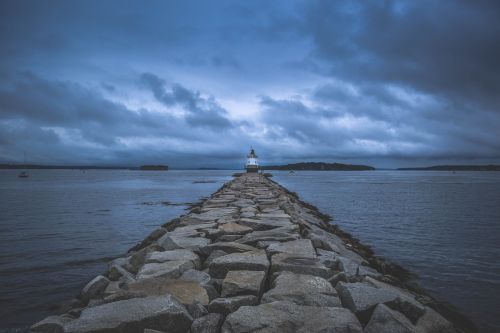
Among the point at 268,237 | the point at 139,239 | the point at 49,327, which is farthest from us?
the point at 139,239

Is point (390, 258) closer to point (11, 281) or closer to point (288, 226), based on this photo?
point (288, 226)

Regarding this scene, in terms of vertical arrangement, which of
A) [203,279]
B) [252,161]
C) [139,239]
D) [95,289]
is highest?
[252,161]

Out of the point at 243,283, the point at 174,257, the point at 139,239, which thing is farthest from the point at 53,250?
the point at 243,283

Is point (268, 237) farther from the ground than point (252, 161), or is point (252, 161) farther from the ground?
point (252, 161)

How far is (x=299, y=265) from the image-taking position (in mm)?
3482

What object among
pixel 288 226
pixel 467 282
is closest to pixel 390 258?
pixel 467 282

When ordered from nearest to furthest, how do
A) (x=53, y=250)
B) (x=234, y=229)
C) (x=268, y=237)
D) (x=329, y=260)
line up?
(x=329, y=260) → (x=268, y=237) → (x=234, y=229) → (x=53, y=250)

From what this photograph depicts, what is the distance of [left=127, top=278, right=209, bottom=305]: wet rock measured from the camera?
2.71m

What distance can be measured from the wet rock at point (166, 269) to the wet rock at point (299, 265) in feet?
3.02

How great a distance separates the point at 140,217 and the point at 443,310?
994cm

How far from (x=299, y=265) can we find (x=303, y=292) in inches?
29.5

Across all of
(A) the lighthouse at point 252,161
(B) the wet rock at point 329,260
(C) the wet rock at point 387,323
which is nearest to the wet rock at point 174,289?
(C) the wet rock at point 387,323

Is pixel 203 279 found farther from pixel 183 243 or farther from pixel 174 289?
pixel 183 243

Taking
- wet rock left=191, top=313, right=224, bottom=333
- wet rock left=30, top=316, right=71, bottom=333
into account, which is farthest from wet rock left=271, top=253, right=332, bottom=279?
wet rock left=30, top=316, right=71, bottom=333
